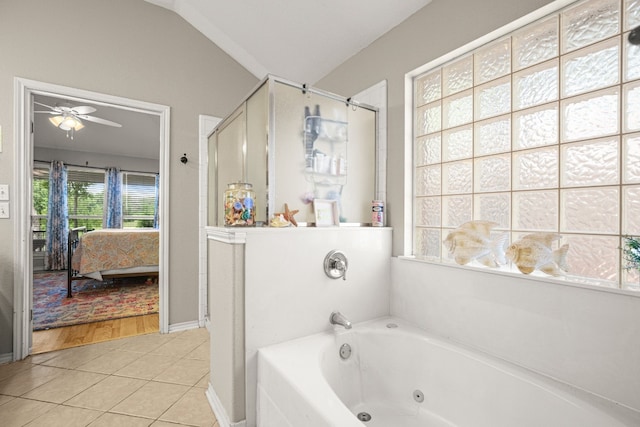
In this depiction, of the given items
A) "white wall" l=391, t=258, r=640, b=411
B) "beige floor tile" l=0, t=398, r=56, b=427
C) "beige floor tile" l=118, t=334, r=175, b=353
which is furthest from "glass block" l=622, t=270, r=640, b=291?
"beige floor tile" l=118, t=334, r=175, b=353

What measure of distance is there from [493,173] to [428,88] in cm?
71

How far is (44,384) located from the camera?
179cm

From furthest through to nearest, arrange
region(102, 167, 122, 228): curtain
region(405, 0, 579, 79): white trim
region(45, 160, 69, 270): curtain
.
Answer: region(102, 167, 122, 228): curtain → region(45, 160, 69, 270): curtain → region(405, 0, 579, 79): white trim

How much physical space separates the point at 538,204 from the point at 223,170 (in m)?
2.12

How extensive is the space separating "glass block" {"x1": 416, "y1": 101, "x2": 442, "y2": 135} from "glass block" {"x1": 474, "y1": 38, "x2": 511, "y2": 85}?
0.86 feet

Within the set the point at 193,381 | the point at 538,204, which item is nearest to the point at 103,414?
the point at 193,381

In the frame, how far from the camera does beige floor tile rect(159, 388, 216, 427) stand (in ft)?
4.89

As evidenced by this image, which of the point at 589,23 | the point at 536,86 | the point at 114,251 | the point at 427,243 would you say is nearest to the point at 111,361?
the point at 114,251

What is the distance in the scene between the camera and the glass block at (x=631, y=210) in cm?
110

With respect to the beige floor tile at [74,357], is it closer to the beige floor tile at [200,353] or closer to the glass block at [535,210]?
the beige floor tile at [200,353]

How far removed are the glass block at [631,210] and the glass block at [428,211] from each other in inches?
31.2

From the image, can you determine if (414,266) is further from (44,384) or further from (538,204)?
(44,384)

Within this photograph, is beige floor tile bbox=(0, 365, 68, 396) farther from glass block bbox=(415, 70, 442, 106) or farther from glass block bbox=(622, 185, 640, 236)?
glass block bbox=(622, 185, 640, 236)

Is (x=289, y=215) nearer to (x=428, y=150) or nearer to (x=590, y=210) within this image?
(x=428, y=150)
